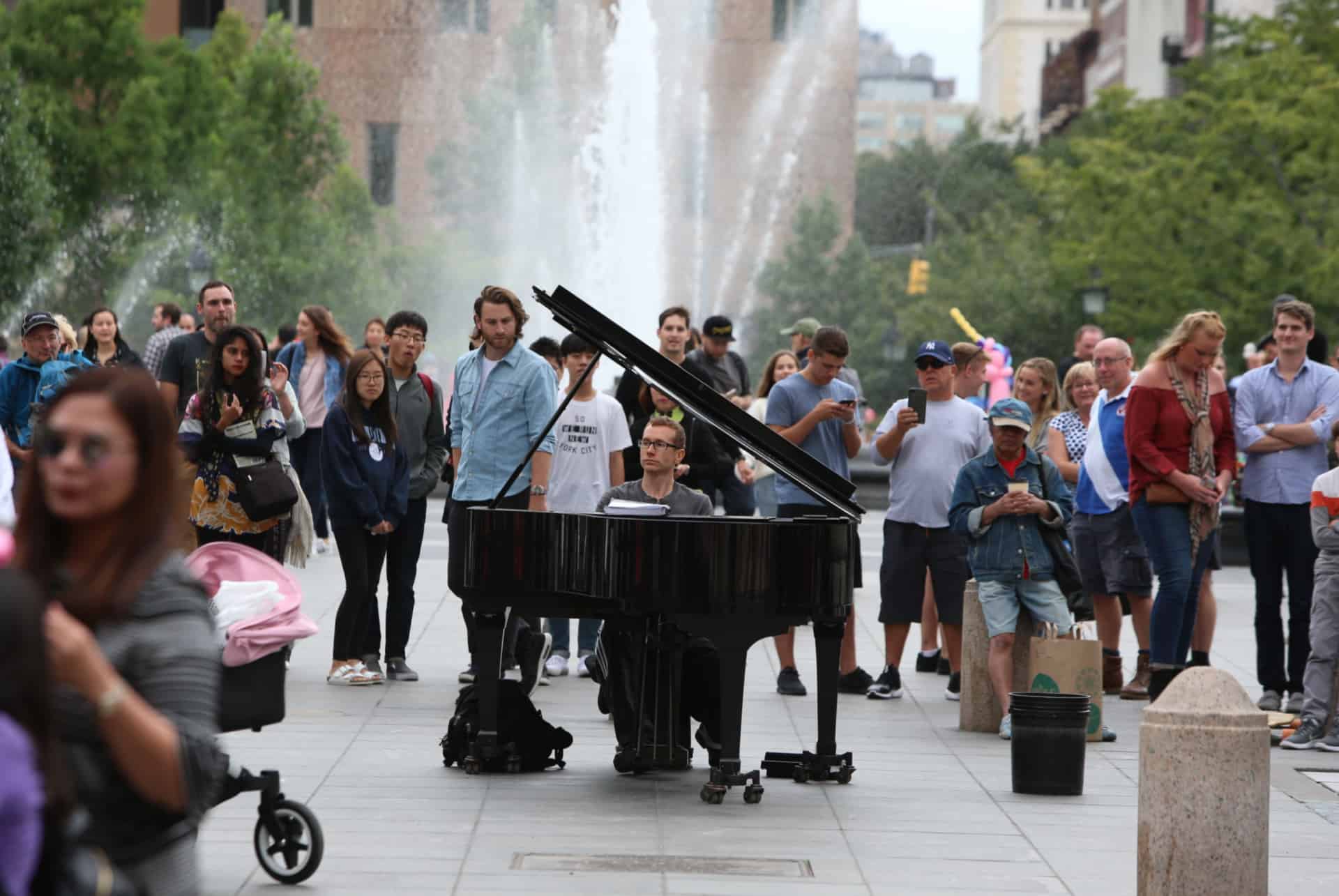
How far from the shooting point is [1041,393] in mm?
13070

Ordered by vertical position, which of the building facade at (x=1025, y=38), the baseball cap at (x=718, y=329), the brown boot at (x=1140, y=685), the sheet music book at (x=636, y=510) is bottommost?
the brown boot at (x=1140, y=685)

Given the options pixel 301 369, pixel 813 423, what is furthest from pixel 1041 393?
pixel 301 369

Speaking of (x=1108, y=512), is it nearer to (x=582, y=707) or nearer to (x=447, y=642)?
(x=582, y=707)

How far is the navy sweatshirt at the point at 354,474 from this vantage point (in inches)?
471

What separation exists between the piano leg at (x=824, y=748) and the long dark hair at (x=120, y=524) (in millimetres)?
5799

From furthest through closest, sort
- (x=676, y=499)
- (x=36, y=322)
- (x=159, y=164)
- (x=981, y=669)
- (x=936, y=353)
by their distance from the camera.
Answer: (x=159, y=164) < (x=36, y=322) < (x=936, y=353) < (x=981, y=669) < (x=676, y=499)

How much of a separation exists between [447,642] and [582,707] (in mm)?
3267

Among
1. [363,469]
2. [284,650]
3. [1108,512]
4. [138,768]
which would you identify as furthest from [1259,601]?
[138,768]

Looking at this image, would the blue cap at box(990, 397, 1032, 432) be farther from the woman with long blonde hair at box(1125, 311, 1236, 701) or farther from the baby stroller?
the baby stroller

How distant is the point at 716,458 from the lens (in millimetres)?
13258

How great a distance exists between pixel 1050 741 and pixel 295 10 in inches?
2638

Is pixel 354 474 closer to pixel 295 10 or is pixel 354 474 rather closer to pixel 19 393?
pixel 19 393

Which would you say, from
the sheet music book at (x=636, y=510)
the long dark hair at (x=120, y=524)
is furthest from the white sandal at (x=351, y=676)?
the long dark hair at (x=120, y=524)

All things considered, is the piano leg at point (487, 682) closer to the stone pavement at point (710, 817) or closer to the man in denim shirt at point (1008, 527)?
the stone pavement at point (710, 817)
